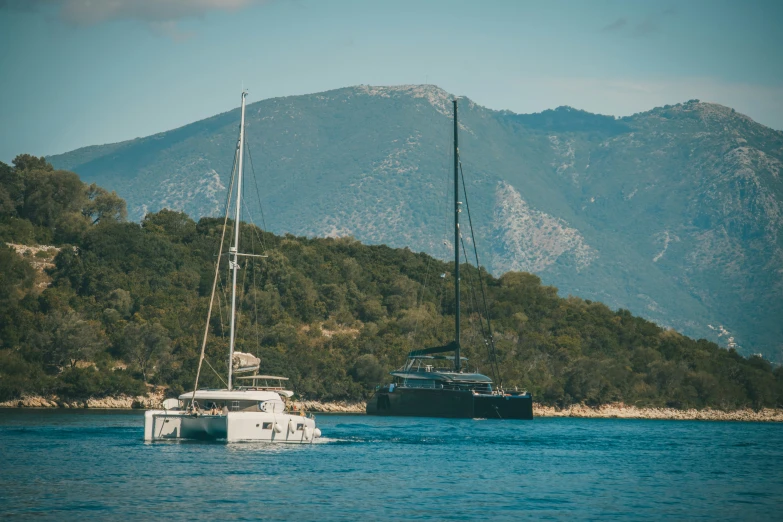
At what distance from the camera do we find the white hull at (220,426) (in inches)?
2122

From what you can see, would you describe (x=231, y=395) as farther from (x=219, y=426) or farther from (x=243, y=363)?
(x=243, y=363)

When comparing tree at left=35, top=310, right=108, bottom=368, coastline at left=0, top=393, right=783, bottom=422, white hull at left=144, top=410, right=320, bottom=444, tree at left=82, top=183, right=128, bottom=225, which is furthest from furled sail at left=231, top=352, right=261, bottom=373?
tree at left=82, top=183, right=128, bottom=225

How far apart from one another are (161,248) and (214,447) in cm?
8014

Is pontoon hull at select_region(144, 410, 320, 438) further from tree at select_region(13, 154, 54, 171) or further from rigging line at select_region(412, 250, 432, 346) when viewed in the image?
tree at select_region(13, 154, 54, 171)

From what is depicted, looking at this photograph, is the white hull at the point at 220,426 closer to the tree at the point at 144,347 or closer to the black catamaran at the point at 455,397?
the black catamaran at the point at 455,397

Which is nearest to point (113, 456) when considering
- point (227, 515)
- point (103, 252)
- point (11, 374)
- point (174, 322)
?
point (227, 515)

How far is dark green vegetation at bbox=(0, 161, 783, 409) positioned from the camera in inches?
4094

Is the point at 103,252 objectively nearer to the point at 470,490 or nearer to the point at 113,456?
the point at 113,456

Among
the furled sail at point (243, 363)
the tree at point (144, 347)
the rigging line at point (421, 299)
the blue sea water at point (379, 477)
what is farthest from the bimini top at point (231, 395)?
the rigging line at point (421, 299)

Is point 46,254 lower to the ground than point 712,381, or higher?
higher

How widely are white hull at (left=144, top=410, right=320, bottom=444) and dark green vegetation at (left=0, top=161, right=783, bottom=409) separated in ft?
139

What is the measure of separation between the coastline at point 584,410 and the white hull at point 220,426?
46.2 meters

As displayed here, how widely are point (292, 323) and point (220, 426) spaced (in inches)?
2822

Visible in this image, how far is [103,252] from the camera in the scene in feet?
412
